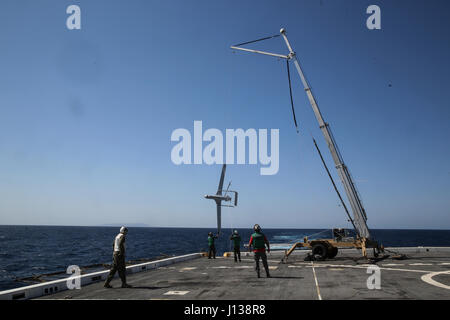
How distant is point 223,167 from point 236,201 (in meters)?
8.25

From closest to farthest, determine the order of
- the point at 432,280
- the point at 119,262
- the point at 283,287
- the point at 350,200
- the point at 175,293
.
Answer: the point at 175,293 → the point at 283,287 → the point at 119,262 → the point at 432,280 → the point at 350,200

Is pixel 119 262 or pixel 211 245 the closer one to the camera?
pixel 119 262

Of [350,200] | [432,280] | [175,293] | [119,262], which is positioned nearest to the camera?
[175,293]

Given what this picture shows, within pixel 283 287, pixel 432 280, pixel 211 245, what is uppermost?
pixel 283 287

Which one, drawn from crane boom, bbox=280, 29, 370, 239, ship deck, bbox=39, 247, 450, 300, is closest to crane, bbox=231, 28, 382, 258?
crane boom, bbox=280, 29, 370, 239

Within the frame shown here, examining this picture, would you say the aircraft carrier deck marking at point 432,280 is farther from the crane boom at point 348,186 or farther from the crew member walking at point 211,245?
the crew member walking at point 211,245

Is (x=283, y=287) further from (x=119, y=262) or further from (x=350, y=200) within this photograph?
(x=350, y=200)

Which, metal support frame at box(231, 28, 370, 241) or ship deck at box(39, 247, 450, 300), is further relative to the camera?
metal support frame at box(231, 28, 370, 241)

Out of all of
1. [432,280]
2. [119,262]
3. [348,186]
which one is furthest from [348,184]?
[119,262]

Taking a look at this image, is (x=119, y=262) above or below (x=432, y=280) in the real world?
above

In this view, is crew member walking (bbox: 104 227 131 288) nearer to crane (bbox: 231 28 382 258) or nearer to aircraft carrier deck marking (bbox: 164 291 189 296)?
aircraft carrier deck marking (bbox: 164 291 189 296)
